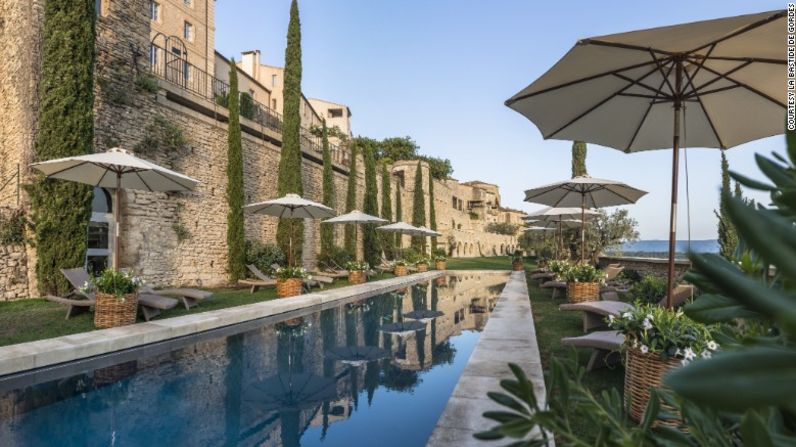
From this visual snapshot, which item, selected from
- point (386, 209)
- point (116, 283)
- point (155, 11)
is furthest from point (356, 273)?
point (155, 11)

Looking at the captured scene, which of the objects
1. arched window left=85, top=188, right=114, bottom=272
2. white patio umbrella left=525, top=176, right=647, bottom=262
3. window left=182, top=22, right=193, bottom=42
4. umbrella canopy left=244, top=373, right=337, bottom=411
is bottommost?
umbrella canopy left=244, top=373, right=337, bottom=411

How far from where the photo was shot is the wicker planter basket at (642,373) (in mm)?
3076

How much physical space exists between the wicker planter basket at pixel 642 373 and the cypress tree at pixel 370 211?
19.2 meters

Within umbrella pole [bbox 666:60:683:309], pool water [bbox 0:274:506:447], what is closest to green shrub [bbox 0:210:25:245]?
pool water [bbox 0:274:506:447]

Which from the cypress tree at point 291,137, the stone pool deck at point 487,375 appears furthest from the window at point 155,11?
the stone pool deck at point 487,375

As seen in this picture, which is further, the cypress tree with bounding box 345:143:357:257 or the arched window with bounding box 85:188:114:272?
the cypress tree with bounding box 345:143:357:257

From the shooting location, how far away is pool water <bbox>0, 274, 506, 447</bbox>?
3.50m

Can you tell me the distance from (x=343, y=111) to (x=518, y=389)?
4972 centimetres

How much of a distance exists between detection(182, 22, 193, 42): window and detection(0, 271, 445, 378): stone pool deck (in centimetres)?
2294

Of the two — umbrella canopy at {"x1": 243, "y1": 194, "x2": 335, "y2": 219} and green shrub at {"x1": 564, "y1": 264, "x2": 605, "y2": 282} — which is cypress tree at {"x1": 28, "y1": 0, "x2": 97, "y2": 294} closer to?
umbrella canopy at {"x1": 243, "y1": 194, "x2": 335, "y2": 219}

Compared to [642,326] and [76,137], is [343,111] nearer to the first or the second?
[76,137]

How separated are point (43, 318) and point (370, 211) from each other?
16.9 metres

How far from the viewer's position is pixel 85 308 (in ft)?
24.8

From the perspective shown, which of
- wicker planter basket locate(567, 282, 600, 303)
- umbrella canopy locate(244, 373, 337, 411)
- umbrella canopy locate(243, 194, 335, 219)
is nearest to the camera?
umbrella canopy locate(244, 373, 337, 411)
